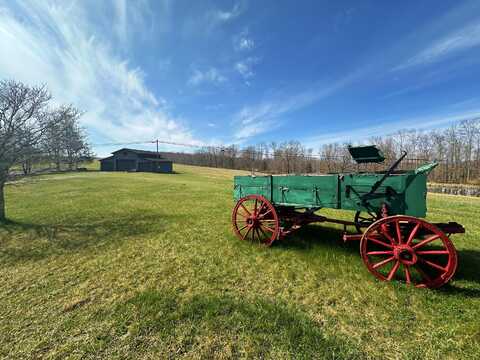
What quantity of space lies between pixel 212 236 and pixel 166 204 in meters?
5.40

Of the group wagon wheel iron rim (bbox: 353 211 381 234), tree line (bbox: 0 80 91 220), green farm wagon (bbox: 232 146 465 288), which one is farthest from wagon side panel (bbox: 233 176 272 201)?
tree line (bbox: 0 80 91 220)

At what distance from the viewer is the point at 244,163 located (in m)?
61.8

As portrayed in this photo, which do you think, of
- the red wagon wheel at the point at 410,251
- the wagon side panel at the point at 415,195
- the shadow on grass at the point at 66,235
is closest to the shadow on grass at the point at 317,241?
the red wagon wheel at the point at 410,251

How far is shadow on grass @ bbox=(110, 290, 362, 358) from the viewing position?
6.88 feet

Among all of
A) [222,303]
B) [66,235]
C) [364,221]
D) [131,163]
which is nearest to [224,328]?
[222,303]

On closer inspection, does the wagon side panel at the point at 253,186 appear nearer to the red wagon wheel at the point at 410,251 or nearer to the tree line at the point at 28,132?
the red wagon wheel at the point at 410,251

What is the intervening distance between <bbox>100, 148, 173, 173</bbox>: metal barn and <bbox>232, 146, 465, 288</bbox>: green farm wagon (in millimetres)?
39946

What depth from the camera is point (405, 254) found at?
312 centimetres

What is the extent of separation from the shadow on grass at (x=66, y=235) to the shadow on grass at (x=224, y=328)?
324cm

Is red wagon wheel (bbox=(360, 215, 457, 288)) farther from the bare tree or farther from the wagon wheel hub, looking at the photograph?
the bare tree

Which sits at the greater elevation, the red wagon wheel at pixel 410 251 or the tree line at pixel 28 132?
the tree line at pixel 28 132

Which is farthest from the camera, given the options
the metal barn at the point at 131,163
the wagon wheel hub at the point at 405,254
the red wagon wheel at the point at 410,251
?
the metal barn at the point at 131,163

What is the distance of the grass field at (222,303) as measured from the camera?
2.14 meters

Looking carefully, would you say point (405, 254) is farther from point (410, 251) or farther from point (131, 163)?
point (131, 163)
